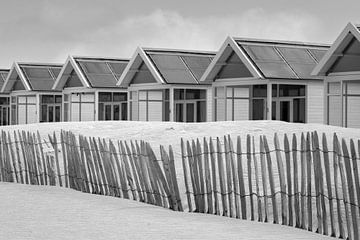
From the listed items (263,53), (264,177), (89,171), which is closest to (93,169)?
(89,171)

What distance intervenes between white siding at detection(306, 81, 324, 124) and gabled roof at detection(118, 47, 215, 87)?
24.3ft

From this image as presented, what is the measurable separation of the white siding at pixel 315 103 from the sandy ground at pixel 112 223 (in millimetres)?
20464

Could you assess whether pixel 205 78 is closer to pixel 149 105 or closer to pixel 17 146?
pixel 149 105

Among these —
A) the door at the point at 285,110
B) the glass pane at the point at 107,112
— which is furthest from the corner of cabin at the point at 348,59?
the glass pane at the point at 107,112

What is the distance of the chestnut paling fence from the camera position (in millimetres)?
10312

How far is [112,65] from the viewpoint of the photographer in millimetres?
46406

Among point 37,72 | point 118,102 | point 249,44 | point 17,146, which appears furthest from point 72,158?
point 37,72

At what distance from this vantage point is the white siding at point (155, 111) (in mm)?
40406

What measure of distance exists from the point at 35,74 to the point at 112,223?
43.2m

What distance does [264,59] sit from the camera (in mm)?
33406

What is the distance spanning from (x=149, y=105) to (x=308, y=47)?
975cm

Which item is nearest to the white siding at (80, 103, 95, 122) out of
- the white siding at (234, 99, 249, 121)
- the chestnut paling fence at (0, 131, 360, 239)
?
the white siding at (234, 99, 249, 121)

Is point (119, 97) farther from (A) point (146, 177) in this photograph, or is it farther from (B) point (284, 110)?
(A) point (146, 177)

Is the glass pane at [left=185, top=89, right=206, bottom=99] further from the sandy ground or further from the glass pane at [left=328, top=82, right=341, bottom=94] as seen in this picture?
the sandy ground
